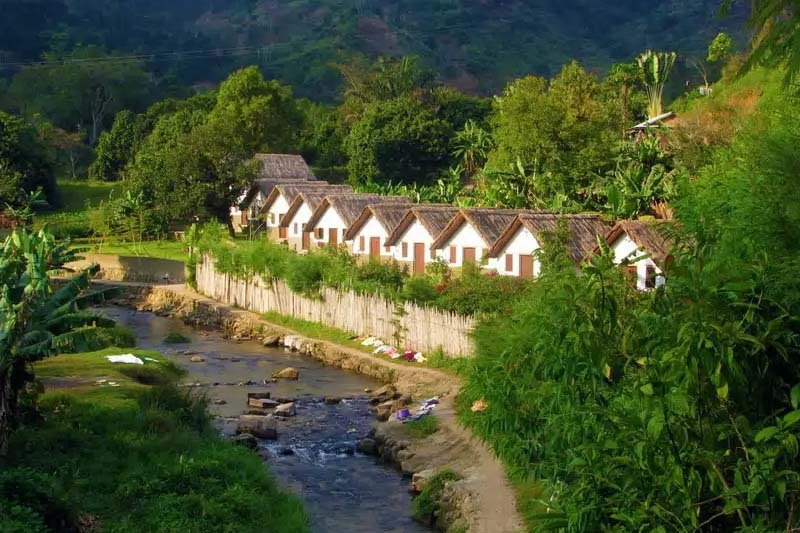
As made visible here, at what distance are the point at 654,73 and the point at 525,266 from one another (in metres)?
29.6

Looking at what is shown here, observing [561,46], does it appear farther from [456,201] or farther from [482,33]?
[456,201]

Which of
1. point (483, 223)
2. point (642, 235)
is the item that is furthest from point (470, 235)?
point (642, 235)

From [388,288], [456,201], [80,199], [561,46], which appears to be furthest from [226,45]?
[388,288]

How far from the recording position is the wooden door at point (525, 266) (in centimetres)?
3928

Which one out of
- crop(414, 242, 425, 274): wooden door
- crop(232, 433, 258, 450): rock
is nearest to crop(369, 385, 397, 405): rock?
crop(232, 433, 258, 450): rock

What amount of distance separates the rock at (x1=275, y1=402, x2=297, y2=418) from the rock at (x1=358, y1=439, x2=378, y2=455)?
12.8 feet

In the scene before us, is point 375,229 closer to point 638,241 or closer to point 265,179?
point 638,241

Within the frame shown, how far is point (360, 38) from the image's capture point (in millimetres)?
180875

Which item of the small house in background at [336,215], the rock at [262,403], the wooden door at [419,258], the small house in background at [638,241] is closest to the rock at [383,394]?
the rock at [262,403]

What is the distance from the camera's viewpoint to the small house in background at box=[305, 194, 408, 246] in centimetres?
5228

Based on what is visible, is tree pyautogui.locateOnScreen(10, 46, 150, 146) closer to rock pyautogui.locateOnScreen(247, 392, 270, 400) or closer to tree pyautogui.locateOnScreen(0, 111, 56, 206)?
tree pyautogui.locateOnScreen(0, 111, 56, 206)

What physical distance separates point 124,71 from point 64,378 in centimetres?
9805

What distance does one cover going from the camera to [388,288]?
3778 centimetres

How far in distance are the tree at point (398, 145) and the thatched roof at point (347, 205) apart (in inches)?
823
